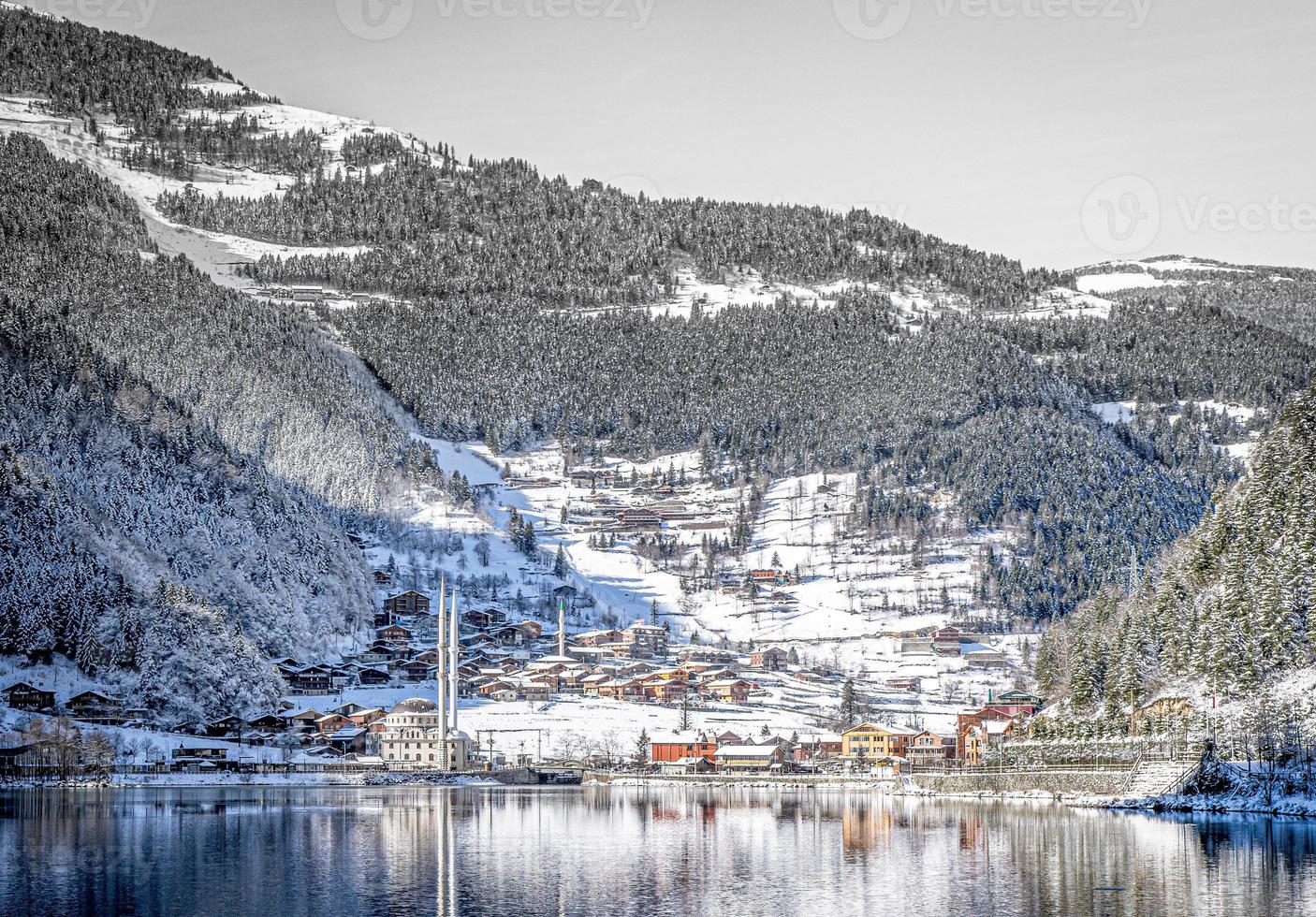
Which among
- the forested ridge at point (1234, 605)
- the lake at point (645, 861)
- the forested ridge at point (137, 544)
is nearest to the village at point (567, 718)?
the forested ridge at point (137, 544)

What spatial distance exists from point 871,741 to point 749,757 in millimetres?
12349

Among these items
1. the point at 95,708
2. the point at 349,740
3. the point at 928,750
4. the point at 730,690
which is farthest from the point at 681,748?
the point at 95,708

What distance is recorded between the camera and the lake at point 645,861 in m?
54.3

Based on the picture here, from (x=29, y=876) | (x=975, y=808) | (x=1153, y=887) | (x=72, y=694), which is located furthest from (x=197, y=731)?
(x=1153, y=887)

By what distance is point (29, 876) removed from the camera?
60.3 meters

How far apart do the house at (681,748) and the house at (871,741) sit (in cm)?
1373

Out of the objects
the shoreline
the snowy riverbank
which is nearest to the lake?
the shoreline

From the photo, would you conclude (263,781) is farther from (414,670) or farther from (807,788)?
(414,670)

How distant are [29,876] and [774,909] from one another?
2860cm

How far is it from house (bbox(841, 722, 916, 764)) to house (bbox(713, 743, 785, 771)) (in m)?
6.59

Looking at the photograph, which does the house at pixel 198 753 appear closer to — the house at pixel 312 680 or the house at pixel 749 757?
the house at pixel 312 680

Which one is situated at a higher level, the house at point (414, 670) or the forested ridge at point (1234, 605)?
the forested ridge at point (1234, 605)

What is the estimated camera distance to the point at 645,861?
6900cm

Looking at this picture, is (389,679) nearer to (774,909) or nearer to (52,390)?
(52,390)
